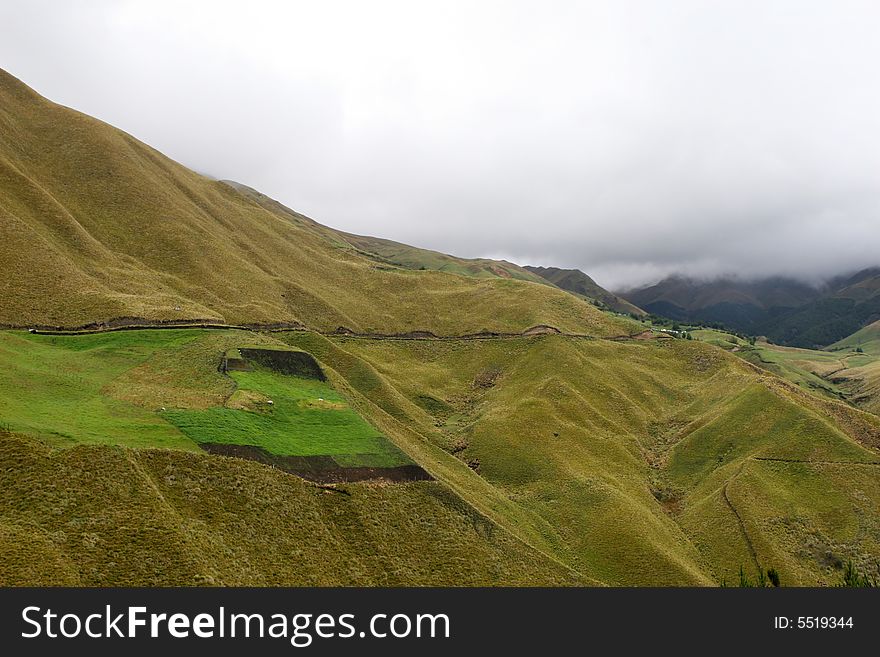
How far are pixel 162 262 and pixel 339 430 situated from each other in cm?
7629

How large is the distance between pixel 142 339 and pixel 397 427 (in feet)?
120

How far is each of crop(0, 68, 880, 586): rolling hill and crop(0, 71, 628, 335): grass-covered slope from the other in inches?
30.5

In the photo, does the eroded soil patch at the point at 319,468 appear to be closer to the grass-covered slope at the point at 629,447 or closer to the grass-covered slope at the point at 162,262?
the grass-covered slope at the point at 629,447

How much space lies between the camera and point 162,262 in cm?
11356

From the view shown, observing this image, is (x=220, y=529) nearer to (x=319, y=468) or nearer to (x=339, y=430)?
(x=319, y=468)

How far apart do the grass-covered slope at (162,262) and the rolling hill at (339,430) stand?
2.54 ft

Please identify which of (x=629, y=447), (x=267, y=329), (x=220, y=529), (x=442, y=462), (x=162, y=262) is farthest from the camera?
(x=162, y=262)

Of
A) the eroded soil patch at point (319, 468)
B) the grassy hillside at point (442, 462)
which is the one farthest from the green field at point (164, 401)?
the eroded soil patch at point (319, 468)

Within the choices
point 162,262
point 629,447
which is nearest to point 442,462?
point 629,447

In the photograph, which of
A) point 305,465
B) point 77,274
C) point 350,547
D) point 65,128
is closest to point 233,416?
point 305,465

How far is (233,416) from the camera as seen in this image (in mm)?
52875

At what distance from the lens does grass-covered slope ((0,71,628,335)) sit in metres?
87.4

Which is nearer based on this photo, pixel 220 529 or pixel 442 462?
pixel 220 529
